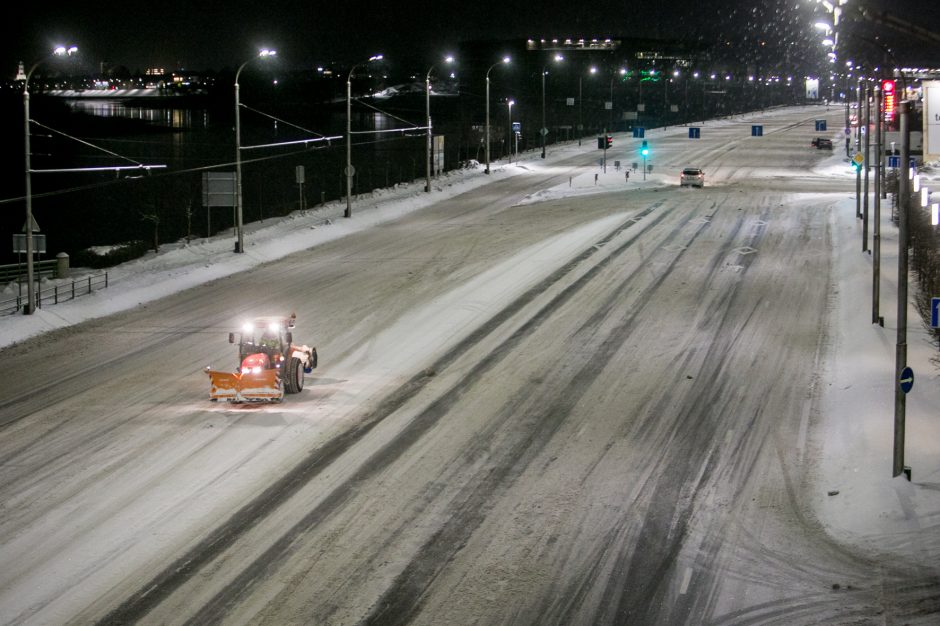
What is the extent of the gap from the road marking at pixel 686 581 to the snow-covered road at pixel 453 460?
166 millimetres

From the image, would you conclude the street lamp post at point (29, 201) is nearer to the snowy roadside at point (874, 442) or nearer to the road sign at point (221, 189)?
the road sign at point (221, 189)

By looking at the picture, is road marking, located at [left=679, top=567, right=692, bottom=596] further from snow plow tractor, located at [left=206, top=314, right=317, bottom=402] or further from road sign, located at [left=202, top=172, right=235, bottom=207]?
road sign, located at [left=202, top=172, right=235, bottom=207]

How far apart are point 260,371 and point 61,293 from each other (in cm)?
1695

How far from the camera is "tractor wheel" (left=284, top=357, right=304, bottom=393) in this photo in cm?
2242

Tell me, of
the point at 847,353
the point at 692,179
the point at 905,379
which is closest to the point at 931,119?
the point at 847,353

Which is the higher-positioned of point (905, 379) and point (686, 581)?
point (905, 379)

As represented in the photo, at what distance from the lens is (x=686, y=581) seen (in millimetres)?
13789

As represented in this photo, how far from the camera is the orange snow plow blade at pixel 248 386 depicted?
21.8m

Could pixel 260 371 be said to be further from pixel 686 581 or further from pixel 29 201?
pixel 29 201

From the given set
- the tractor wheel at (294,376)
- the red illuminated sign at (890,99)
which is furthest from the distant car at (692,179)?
the tractor wheel at (294,376)

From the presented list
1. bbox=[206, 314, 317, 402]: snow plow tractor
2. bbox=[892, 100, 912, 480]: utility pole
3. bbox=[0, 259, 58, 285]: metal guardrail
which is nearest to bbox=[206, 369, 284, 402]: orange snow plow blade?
bbox=[206, 314, 317, 402]: snow plow tractor

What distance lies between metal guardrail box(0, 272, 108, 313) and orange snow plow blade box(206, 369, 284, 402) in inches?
511

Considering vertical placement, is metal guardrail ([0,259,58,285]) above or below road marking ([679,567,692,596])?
above

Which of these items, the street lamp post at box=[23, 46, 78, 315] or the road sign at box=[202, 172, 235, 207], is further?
the road sign at box=[202, 172, 235, 207]
